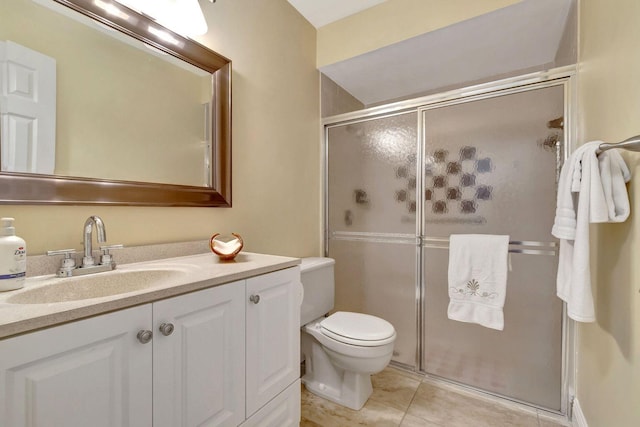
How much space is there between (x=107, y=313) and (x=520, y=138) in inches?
79.8

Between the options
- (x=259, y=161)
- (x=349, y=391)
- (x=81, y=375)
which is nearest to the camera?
(x=81, y=375)

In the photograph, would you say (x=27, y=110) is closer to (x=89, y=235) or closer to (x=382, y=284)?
(x=89, y=235)

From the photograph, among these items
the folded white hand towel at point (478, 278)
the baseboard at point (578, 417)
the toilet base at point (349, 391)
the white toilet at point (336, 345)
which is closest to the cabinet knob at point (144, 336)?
the white toilet at point (336, 345)

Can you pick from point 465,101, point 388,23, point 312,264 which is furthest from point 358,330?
point 388,23

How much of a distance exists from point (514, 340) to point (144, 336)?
6.18 ft

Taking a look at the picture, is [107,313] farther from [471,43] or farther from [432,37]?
[471,43]

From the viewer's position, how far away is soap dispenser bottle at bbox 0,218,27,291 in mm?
756

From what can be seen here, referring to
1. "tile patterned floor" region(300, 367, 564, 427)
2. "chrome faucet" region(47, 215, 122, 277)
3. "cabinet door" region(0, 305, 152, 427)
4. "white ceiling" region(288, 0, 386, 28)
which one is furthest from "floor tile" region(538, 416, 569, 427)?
"white ceiling" region(288, 0, 386, 28)

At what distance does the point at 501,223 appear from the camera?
65.1 inches

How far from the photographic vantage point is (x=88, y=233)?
989 mm

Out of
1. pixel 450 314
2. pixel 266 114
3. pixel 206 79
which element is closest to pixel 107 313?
pixel 206 79

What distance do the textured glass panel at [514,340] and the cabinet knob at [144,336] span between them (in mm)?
1646

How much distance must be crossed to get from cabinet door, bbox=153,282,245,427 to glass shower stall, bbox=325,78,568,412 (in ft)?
4.33

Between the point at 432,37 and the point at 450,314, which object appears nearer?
the point at 450,314
